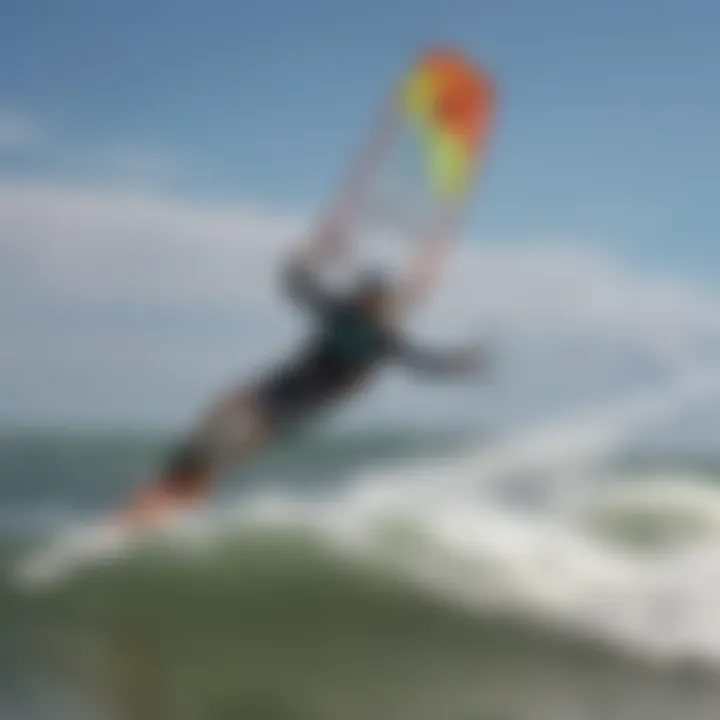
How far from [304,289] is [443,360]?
9.5 inches

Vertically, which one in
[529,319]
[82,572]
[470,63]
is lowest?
[82,572]

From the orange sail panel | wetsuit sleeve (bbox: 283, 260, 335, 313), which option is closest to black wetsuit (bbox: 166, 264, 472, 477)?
wetsuit sleeve (bbox: 283, 260, 335, 313)

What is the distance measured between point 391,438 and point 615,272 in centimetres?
44

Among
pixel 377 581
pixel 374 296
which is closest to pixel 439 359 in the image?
pixel 374 296

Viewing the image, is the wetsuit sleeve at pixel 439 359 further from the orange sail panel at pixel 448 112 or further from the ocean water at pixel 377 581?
the orange sail panel at pixel 448 112

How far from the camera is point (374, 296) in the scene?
2.60 m

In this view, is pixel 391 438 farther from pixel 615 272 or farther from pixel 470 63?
pixel 470 63

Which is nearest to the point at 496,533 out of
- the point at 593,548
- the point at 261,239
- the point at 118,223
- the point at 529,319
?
the point at 593,548

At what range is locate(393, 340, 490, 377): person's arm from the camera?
259 cm

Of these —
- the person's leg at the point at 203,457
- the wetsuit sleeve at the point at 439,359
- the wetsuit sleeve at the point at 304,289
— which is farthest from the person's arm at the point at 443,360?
the person's leg at the point at 203,457

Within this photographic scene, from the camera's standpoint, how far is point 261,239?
261 cm

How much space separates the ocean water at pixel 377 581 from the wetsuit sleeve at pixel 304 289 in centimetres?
20

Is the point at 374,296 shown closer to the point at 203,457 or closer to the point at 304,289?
the point at 304,289

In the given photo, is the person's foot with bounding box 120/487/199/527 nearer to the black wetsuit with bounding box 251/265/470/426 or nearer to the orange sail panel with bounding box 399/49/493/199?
the black wetsuit with bounding box 251/265/470/426
